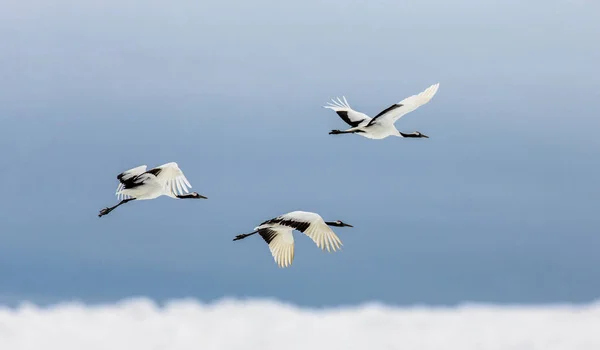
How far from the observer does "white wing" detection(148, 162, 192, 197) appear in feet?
160

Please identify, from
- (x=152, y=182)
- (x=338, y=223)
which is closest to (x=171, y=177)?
(x=152, y=182)

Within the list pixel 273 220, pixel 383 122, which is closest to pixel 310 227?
pixel 273 220

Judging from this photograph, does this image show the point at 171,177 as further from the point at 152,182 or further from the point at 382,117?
the point at 382,117

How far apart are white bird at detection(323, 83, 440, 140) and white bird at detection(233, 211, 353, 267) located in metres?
3.95

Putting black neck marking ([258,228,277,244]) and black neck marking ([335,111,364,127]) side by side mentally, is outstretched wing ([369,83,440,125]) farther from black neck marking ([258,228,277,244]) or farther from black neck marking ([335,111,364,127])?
black neck marking ([258,228,277,244])

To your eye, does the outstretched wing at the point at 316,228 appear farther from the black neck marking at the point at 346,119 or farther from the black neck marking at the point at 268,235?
the black neck marking at the point at 346,119

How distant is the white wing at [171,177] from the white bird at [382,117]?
5.87 metres

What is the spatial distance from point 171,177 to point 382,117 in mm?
7988

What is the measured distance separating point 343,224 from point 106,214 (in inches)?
363

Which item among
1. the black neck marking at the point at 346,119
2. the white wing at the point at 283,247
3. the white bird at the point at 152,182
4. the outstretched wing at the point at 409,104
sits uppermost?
the outstretched wing at the point at 409,104

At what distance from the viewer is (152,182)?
48969 millimetres

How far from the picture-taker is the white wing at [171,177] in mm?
48750

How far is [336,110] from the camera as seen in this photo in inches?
2053

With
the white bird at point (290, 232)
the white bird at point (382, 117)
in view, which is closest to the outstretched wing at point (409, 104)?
the white bird at point (382, 117)
